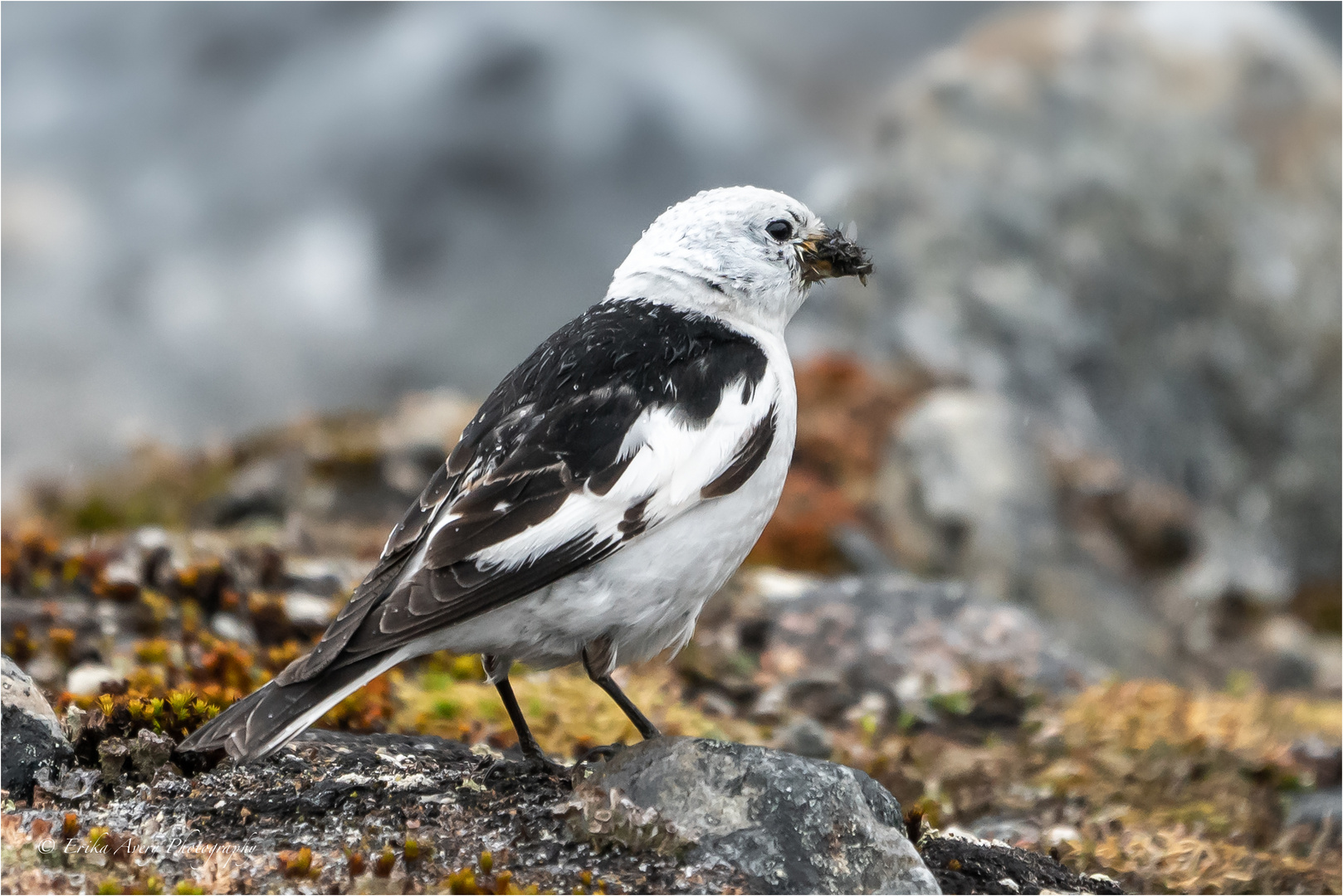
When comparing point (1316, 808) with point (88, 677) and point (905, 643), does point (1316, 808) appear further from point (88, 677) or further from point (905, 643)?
point (88, 677)

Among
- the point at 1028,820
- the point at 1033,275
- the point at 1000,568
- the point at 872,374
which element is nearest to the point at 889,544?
the point at 1000,568

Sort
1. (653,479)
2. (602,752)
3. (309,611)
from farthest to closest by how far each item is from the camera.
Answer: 1. (309,611)
2. (602,752)
3. (653,479)

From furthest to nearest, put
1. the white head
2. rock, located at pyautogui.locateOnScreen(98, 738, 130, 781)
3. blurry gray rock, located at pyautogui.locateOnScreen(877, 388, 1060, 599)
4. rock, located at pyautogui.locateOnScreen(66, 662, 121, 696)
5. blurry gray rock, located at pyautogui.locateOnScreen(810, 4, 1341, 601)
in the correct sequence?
blurry gray rock, located at pyautogui.locateOnScreen(810, 4, 1341, 601), blurry gray rock, located at pyautogui.locateOnScreen(877, 388, 1060, 599), rock, located at pyautogui.locateOnScreen(66, 662, 121, 696), the white head, rock, located at pyautogui.locateOnScreen(98, 738, 130, 781)

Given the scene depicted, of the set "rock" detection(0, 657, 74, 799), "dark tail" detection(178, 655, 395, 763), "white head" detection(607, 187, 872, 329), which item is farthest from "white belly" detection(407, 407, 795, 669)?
"rock" detection(0, 657, 74, 799)

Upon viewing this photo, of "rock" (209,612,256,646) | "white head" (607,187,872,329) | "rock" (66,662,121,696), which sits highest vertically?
"white head" (607,187,872,329)

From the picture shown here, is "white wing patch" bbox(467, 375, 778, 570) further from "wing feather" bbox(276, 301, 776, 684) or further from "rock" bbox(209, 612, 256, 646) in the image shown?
"rock" bbox(209, 612, 256, 646)

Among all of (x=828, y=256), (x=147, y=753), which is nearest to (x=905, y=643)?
(x=828, y=256)

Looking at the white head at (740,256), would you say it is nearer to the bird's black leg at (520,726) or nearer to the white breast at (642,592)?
the white breast at (642,592)
